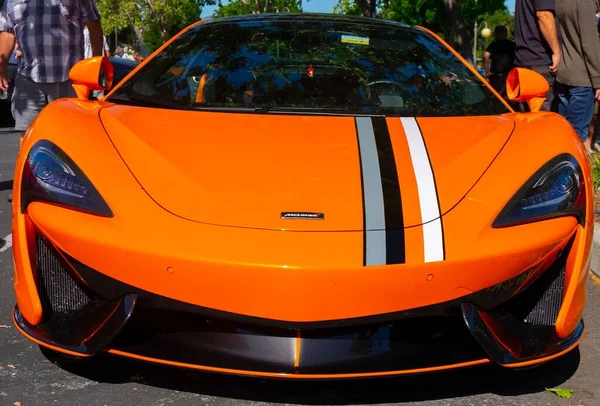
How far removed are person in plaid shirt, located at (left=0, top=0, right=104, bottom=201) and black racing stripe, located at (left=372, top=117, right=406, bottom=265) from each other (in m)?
3.10

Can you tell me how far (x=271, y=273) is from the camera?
237cm

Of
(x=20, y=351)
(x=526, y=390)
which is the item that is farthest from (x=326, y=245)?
(x=20, y=351)

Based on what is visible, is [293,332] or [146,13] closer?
[293,332]

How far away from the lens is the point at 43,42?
5.47 metres

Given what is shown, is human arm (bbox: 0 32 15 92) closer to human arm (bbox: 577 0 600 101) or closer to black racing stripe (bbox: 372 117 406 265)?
black racing stripe (bbox: 372 117 406 265)

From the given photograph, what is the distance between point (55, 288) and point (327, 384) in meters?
0.97

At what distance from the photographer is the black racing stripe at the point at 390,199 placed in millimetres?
2459

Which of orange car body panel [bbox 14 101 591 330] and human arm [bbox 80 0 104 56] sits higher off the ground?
human arm [bbox 80 0 104 56]

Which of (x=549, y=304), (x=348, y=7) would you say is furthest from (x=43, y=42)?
(x=348, y=7)

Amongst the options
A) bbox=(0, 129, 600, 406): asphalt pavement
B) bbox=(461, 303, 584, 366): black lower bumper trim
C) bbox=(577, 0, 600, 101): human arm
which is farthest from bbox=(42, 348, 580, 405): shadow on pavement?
bbox=(577, 0, 600, 101): human arm

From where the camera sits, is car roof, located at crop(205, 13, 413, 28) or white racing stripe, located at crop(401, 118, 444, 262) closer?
white racing stripe, located at crop(401, 118, 444, 262)

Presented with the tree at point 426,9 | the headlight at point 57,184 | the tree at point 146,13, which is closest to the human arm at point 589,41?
the headlight at point 57,184

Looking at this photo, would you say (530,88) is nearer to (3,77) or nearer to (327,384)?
(327,384)

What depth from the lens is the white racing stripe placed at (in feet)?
8.14
